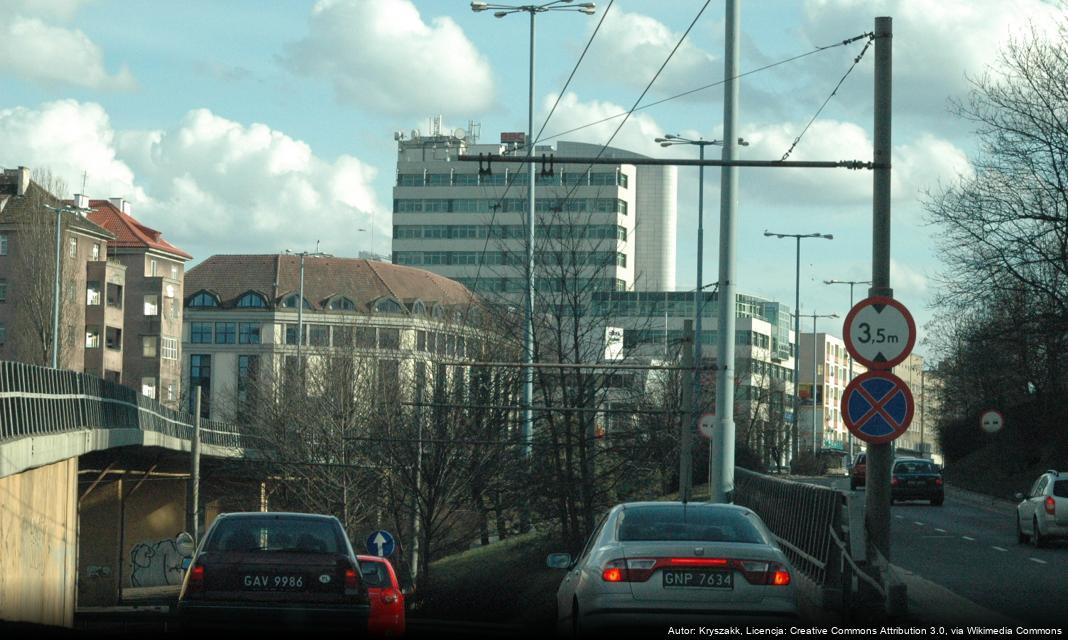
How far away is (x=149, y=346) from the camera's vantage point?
107625mm

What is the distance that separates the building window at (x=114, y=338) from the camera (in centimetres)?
10361

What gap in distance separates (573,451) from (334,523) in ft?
50.2

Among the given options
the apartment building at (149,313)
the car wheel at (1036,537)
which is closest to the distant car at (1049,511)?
the car wheel at (1036,537)

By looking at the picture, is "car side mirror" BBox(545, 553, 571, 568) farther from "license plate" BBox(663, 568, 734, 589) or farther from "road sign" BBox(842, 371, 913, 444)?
"road sign" BBox(842, 371, 913, 444)

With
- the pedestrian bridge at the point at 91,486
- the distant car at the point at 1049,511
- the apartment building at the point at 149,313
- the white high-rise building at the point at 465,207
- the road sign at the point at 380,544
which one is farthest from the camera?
the white high-rise building at the point at 465,207

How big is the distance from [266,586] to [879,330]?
6056 mm

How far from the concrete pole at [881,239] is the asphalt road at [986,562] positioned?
48.2 inches

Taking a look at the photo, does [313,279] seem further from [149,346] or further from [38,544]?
[38,544]

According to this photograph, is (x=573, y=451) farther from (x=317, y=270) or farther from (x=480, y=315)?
(x=317, y=270)

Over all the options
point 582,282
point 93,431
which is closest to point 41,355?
point 93,431

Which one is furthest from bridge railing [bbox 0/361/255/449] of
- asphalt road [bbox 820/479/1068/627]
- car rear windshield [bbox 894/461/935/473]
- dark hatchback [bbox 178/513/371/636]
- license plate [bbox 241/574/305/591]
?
car rear windshield [bbox 894/461/935/473]

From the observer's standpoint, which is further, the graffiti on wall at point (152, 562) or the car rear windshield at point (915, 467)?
the graffiti on wall at point (152, 562)

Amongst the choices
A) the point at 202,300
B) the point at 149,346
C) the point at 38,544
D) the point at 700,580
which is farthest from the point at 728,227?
the point at 202,300

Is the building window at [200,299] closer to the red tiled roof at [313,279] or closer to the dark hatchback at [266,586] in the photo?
the red tiled roof at [313,279]
